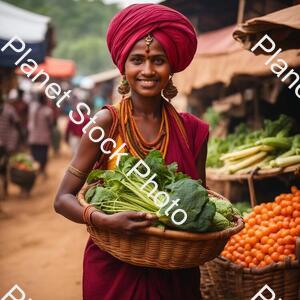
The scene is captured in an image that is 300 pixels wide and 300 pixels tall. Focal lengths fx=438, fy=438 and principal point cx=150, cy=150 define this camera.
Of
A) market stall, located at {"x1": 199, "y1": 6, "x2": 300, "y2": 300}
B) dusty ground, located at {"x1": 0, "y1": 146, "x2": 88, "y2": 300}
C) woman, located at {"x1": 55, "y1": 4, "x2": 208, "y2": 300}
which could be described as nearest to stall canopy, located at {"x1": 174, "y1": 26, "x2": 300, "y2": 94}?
market stall, located at {"x1": 199, "y1": 6, "x2": 300, "y2": 300}

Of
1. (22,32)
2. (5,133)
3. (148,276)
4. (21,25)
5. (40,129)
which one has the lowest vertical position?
(148,276)

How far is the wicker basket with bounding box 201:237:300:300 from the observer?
3008mm

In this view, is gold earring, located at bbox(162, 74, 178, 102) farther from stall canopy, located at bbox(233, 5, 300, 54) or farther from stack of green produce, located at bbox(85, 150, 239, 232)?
stall canopy, located at bbox(233, 5, 300, 54)

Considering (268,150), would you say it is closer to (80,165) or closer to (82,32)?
(80,165)

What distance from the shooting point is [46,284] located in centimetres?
475

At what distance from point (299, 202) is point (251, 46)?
4.45 feet

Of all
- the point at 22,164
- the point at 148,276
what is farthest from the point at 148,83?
the point at 22,164

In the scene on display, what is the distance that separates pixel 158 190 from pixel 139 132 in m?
0.31

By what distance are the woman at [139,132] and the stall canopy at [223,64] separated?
1.67 metres

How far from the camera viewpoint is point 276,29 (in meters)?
3.04

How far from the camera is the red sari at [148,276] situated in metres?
2.02

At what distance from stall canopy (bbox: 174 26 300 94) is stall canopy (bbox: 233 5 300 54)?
0.63ft

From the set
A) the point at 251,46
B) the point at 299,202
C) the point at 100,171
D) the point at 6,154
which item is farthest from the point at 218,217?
the point at 6,154

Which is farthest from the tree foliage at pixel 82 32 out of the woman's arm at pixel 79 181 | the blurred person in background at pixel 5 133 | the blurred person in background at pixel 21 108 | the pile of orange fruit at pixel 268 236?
the woman's arm at pixel 79 181
